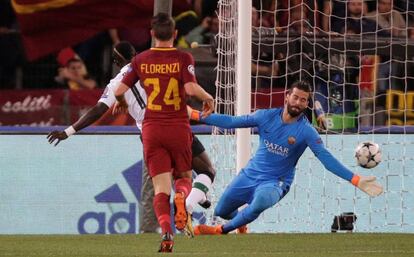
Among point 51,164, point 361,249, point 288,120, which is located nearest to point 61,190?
point 51,164

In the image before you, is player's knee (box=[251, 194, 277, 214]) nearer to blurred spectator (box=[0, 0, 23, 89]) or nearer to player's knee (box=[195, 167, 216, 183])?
player's knee (box=[195, 167, 216, 183])

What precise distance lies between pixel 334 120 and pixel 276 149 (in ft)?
8.77

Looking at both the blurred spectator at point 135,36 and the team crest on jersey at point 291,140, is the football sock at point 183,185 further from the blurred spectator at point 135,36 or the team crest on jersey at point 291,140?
the blurred spectator at point 135,36

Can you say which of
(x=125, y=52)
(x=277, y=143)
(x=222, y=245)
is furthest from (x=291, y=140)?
(x=125, y=52)

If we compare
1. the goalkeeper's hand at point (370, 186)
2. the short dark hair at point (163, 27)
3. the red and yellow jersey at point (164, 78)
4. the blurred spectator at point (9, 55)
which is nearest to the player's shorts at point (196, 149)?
the goalkeeper's hand at point (370, 186)

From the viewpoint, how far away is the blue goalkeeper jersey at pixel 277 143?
1570cm

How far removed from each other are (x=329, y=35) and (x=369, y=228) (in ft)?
7.36

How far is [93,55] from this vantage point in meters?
21.5

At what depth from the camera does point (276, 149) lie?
16.0 metres

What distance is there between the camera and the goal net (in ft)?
60.0

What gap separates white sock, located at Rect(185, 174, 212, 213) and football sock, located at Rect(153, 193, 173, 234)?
1.91m

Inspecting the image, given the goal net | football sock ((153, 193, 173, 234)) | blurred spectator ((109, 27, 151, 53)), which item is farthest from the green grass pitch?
blurred spectator ((109, 27, 151, 53))

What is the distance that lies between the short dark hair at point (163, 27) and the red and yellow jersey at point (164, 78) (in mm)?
131

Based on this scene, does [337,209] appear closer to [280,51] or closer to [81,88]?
[280,51]
